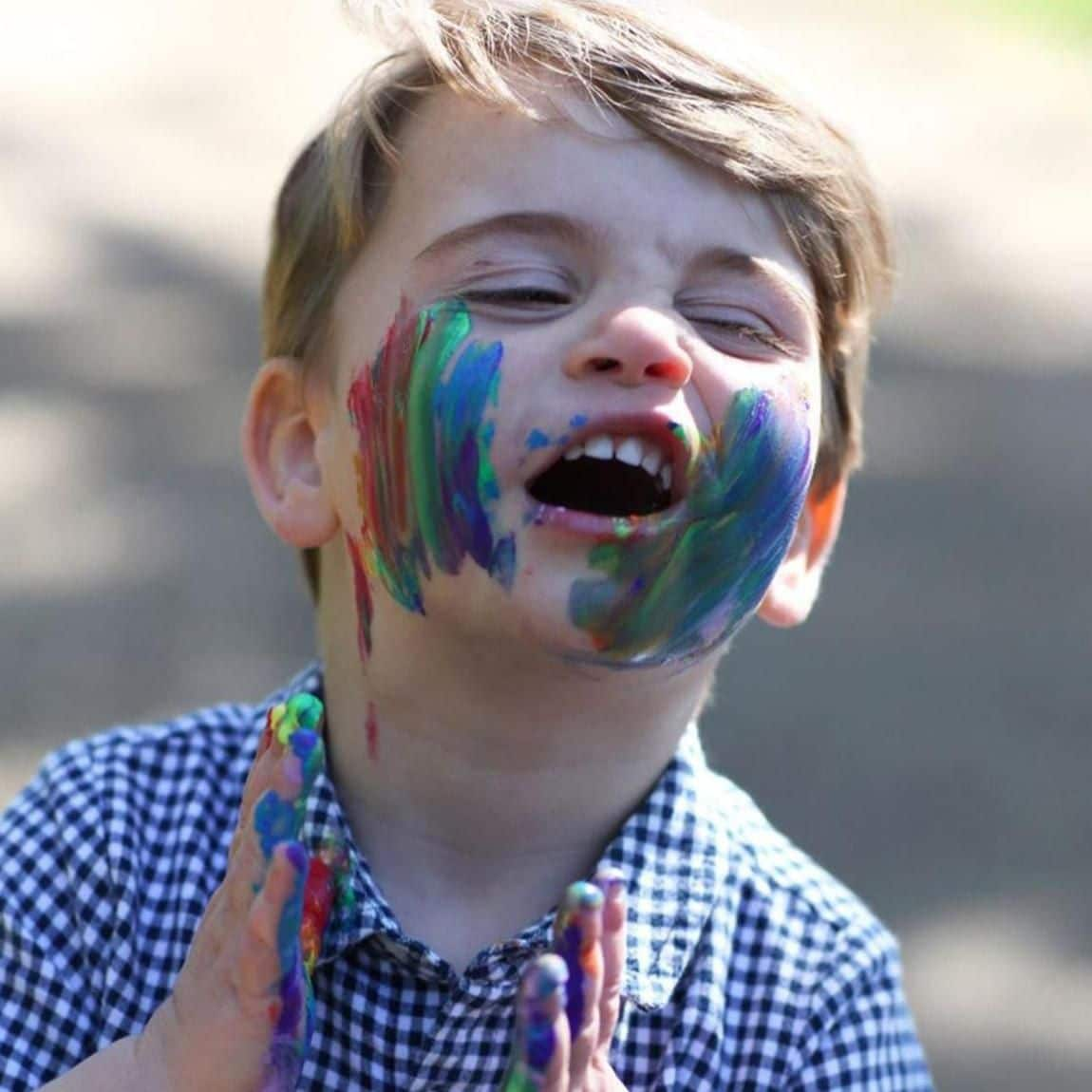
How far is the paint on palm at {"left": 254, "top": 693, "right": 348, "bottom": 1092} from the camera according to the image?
1.86m

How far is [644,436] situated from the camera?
206 cm

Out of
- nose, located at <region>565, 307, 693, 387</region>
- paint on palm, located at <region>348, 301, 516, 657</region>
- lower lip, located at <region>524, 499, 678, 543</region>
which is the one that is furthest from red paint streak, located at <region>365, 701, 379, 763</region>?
nose, located at <region>565, 307, 693, 387</region>

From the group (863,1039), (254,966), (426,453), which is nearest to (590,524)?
(426,453)

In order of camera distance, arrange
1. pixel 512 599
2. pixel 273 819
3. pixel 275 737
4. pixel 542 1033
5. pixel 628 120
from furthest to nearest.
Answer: pixel 628 120 → pixel 512 599 → pixel 275 737 → pixel 273 819 → pixel 542 1033

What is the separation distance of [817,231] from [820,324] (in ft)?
0.39

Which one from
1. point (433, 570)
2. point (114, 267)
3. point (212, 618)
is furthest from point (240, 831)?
point (114, 267)

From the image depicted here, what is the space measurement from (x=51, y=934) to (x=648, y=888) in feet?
2.23

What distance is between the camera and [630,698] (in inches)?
89.3

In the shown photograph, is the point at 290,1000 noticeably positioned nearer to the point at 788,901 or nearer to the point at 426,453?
the point at 426,453

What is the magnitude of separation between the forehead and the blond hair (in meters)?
0.02

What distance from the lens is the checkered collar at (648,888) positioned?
224 centimetres

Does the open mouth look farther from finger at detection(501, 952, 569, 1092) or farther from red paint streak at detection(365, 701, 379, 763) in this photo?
finger at detection(501, 952, 569, 1092)

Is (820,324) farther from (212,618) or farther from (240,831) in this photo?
(212,618)

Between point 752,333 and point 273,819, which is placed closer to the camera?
point 273,819
